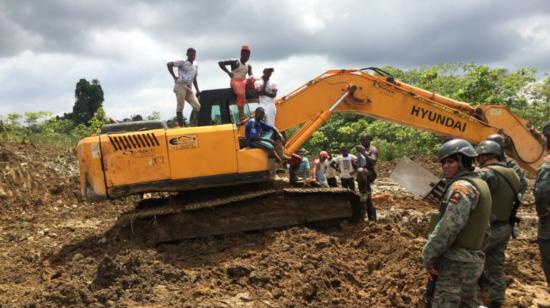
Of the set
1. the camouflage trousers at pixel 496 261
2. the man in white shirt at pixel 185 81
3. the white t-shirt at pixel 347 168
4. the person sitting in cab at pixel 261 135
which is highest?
the man in white shirt at pixel 185 81

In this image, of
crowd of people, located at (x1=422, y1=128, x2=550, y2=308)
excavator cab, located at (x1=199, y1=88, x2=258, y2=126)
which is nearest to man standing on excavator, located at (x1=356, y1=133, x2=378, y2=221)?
excavator cab, located at (x1=199, y1=88, x2=258, y2=126)

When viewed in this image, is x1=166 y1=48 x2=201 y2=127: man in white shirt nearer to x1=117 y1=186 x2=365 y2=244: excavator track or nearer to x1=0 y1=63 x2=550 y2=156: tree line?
x1=117 y1=186 x2=365 y2=244: excavator track

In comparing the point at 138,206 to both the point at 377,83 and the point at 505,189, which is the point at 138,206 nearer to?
the point at 377,83

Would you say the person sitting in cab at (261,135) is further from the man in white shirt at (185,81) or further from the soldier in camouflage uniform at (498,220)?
the soldier in camouflage uniform at (498,220)

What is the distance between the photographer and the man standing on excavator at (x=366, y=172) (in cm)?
845

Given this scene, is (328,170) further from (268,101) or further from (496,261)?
(496,261)

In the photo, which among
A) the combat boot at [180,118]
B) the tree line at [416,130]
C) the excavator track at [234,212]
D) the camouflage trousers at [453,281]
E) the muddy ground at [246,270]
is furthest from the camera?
the tree line at [416,130]

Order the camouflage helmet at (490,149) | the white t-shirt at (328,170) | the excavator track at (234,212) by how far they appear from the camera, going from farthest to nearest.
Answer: the white t-shirt at (328,170) → the excavator track at (234,212) → the camouflage helmet at (490,149)

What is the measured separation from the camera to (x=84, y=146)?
22.0ft

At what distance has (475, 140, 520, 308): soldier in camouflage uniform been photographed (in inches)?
206

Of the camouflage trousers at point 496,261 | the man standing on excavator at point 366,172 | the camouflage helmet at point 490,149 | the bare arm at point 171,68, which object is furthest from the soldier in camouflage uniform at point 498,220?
the bare arm at point 171,68

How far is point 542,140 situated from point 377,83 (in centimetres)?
272

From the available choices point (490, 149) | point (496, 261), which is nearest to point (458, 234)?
point (496, 261)

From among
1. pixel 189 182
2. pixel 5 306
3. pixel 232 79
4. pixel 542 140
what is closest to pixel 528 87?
pixel 542 140
